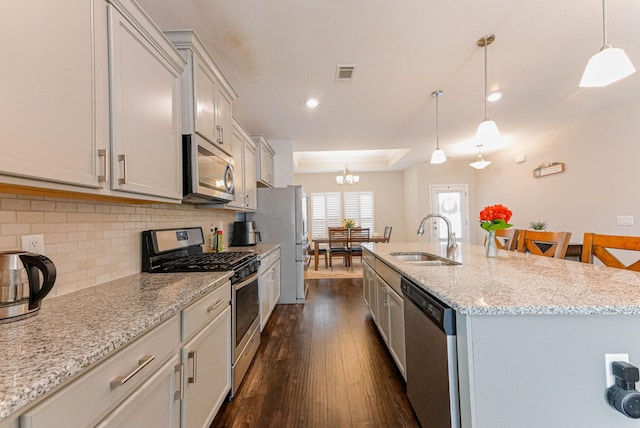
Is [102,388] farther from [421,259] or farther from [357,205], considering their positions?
[357,205]

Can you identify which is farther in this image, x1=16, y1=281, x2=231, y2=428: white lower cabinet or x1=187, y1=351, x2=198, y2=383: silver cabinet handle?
x1=187, y1=351, x2=198, y2=383: silver cabinet handle

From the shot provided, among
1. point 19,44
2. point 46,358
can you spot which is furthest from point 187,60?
point 46,358

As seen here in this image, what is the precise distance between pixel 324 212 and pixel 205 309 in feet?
21.3

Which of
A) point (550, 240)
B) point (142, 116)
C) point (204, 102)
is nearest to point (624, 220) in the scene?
point (550, 240)

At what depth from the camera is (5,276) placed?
33.8 inches

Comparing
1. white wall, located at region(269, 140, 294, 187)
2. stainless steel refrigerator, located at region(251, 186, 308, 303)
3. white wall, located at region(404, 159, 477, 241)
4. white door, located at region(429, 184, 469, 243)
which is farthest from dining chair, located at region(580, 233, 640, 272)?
white door, located at region(429, 184, 469, 243)

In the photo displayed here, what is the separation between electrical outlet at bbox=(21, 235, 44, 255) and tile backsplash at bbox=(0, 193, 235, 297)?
0.06 ft

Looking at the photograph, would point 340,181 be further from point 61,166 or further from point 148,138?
point 61,166

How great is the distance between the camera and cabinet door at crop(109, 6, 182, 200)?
116 centimetres

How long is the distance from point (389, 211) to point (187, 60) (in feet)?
22.1

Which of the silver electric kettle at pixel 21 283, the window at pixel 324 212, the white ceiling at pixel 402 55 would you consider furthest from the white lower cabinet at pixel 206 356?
the window at pixel 324 212

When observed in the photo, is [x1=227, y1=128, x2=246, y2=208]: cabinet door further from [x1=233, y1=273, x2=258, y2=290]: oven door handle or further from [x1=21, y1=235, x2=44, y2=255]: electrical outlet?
[x1=21, y1=235, x2=44, y2=255]: electrical outlet

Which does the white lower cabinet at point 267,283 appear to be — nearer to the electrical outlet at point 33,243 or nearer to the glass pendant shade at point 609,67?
the electrical outlet at point 33,243

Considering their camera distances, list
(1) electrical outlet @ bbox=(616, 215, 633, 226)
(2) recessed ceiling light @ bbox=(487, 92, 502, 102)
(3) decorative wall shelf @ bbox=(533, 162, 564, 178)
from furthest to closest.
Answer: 1. (3) decorative wall shelf @ bbox=(533, 162, 564, 178)
2. (1) electrical outlet @ bbox=(616, 215, 633, 226)
3. (2) recessed ceiling light @ bbox=(487, 92, 502, 102)
